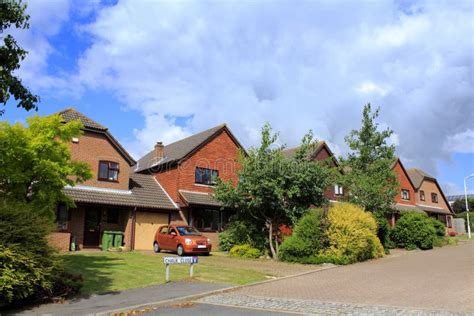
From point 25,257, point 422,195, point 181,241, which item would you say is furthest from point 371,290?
point 422,195

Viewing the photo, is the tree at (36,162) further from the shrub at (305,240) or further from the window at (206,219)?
the window at (206,219)

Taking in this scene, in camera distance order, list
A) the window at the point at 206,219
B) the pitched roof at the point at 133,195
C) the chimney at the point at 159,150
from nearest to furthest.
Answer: the pitched roof at the point at 133,195 < the window at the point at 206,219 < the chimney at the point at 159,150

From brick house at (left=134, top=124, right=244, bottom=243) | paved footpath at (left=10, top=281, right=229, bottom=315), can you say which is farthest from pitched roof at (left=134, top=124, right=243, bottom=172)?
paved footpath at (left=10, top=281, right=229, bottom=315)

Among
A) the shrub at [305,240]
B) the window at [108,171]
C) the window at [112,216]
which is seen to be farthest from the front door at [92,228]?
the shrub at [305,240]

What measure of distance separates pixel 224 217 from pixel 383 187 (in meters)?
10.2

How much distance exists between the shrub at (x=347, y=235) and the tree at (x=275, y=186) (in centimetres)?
156

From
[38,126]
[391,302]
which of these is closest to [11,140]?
[38,126]

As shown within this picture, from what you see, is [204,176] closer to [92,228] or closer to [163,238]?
[163,238]

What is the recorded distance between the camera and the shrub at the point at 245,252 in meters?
23.3

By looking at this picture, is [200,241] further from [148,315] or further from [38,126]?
[148,315]

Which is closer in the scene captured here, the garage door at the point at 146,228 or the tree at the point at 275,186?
the tree at the point at 275,186

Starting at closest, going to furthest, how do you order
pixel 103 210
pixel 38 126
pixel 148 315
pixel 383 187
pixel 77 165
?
pixel 148 315 < pixel 38 126 < pixel 77 165 < pixel 103 210 < pixel 383 187

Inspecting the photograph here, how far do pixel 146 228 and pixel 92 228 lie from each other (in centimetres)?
316

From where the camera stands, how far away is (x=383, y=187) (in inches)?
1085
